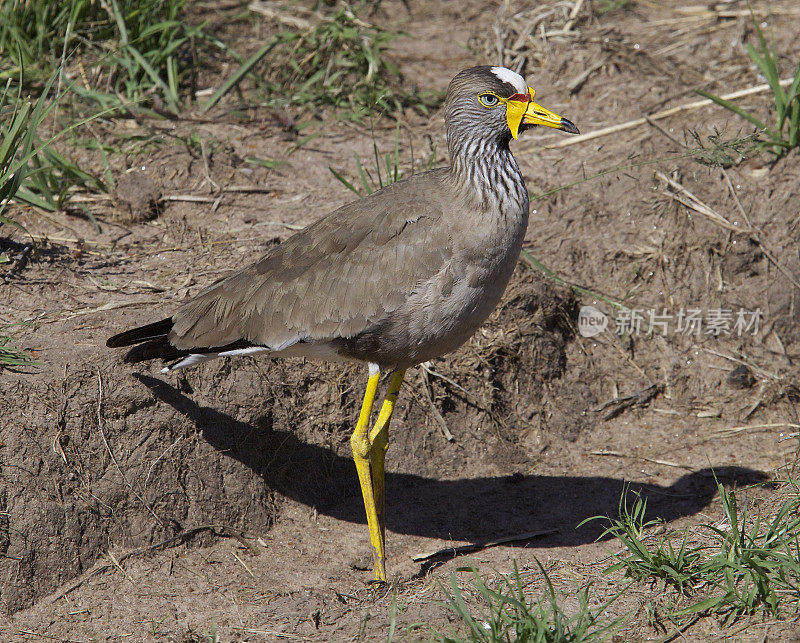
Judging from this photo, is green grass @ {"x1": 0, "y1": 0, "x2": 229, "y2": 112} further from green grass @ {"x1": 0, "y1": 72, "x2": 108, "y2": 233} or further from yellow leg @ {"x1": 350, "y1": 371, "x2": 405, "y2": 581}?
yellow leg @ {"x1": 350, "y1": 371, "x2": 405, "y2": 581}

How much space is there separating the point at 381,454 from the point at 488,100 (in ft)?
6.20

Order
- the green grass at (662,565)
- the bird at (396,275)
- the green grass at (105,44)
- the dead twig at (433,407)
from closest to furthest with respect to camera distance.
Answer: the green grass at (662,565)
the bird at (396,275)
the dead twig at (433,407)
the green grass at (105,44)

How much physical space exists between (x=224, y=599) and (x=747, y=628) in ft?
7.83

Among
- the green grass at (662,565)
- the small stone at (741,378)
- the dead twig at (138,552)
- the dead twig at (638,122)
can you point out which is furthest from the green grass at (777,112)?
the dead twig at (138,552)

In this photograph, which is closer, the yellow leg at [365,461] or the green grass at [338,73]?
the yellow leg at [365,461]

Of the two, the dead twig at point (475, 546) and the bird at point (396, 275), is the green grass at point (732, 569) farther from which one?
the bird at point (396, 275)

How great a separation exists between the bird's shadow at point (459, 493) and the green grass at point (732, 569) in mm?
886

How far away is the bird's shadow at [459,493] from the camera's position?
15.9 feet

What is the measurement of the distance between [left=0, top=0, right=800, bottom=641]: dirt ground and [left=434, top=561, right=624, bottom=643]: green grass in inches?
5.0

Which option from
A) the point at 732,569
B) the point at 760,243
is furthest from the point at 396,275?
the point at 760,243

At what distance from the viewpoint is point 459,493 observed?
525cm

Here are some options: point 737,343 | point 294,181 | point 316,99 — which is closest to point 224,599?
point 294,181

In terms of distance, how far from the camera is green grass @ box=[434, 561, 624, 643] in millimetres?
3318

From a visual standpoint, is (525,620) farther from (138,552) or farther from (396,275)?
(138,552)
